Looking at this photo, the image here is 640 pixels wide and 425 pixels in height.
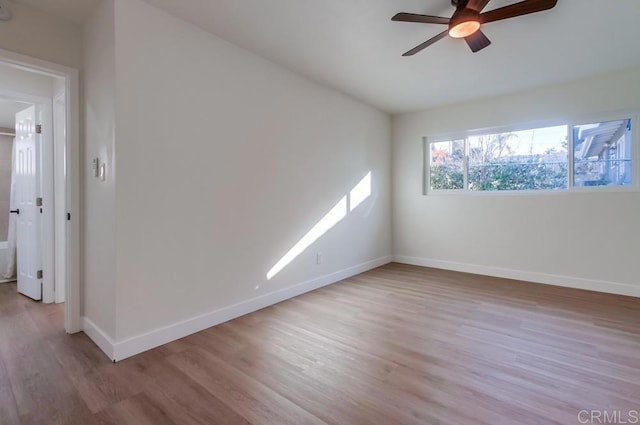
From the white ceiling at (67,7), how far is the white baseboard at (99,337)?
235cm

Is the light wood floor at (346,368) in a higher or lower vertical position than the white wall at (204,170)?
lower

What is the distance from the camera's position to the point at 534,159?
13.2ft

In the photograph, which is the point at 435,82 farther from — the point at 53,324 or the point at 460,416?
the point at 53,324

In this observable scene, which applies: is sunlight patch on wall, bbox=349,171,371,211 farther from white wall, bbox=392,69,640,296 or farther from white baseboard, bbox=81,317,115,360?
white baseboard, bbox=81,317,115,360

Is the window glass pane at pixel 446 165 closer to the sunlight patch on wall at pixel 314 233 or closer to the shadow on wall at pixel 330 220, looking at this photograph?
the shadow on wall at pixel 330 220

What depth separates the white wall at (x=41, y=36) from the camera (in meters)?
2.14

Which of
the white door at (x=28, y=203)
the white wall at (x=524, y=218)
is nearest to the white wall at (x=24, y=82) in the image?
the white door at (x=28, y=203)

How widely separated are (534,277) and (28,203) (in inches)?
238

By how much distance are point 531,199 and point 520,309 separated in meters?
1.66

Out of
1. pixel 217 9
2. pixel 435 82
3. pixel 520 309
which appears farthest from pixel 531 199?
pixel 217 9

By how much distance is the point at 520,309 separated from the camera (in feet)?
9.86

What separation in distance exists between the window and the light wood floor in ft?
4.95

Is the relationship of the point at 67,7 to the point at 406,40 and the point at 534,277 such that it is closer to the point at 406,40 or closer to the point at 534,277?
the point at 406,40

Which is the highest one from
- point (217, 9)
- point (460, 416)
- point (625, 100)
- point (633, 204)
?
point (217, 9)
